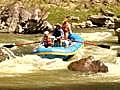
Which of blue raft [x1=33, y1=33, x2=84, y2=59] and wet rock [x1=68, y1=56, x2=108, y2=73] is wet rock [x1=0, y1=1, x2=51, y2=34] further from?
wet rock [x1=68, y1=56, x2=108, y2=73]

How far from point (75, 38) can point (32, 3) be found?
1659 cm

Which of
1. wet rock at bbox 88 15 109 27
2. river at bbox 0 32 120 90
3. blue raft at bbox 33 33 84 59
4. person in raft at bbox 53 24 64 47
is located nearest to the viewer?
river at bbox 0 32 120 90

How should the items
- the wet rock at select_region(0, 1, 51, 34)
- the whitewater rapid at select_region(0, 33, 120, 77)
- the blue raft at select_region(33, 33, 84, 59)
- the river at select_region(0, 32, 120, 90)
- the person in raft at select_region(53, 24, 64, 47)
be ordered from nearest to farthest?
1. the river at select_region(0, 32, 120, 90)
2. the whitewater rapid at select_region(0, 33, 120, 77)
3. the blue raft at select_region(33, 33, 84, 59)
4. the person in raft at select_region(53, 24, 64, 47)
5. the wet rock at select_region(0, 1, 51, 34)

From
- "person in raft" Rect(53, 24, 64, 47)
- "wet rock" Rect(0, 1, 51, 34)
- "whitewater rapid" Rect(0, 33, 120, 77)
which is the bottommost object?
"wet rock" Rect(0, 1, 51, 34)

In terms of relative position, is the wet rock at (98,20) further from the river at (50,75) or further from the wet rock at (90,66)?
the wet rock at (90,66)

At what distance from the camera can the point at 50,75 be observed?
53.3ft

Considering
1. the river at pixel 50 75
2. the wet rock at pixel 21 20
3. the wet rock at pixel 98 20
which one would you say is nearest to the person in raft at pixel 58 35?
the river at pixel 50 75

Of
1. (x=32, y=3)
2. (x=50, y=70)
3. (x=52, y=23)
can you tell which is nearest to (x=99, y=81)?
(x=50, y=70)

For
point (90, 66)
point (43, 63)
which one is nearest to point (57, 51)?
point (43, 63)

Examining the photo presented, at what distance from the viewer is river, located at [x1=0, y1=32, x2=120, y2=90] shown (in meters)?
14.4

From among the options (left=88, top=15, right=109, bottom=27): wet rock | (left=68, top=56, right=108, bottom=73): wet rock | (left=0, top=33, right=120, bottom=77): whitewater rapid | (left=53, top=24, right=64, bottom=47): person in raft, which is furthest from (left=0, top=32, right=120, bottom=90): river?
(left=88, top=15, right=109, bottom=27): wet rock

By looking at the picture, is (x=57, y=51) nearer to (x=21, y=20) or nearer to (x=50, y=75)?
(x=50, y=75)

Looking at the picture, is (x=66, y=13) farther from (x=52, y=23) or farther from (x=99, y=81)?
(x=99, y=81)

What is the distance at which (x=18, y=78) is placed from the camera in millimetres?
15625
